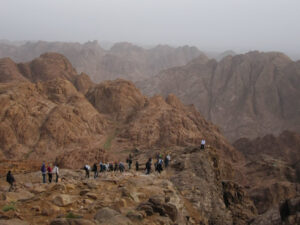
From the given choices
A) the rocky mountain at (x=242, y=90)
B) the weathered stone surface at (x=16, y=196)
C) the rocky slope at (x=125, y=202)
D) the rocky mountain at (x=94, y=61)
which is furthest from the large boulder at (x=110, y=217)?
the rocky mountain at (x=94, y=61)

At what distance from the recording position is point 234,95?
11500 cm

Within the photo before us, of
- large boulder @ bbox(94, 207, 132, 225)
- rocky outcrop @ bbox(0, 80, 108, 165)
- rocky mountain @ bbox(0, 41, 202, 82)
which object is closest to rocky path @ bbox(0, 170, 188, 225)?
large boulder @ bbox(94, 207, 132, 225)

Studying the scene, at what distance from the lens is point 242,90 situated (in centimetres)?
11619

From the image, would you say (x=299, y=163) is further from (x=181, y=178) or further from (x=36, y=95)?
(x=36, y=95)

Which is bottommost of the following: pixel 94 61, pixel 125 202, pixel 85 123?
pixel 125 202

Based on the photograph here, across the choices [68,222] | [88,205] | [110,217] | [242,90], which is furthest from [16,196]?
[242,90]

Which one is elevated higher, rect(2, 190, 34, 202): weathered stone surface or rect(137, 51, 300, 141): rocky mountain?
rect(137, 51, 300, 141): rocky mountain

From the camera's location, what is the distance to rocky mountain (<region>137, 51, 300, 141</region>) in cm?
10106

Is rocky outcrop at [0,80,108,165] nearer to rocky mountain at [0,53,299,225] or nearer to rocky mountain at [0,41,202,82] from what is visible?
rocky mountain at [0,53,299,225]

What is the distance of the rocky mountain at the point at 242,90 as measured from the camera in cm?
10106

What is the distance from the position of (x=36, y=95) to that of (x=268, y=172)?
4064 centimetres

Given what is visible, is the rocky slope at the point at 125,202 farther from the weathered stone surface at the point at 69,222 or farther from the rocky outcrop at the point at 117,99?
the rocky outcrop at the point at 117,99

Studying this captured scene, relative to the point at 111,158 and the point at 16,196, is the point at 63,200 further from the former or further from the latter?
the point at 111,158

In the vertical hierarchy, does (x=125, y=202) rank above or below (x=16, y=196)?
below
